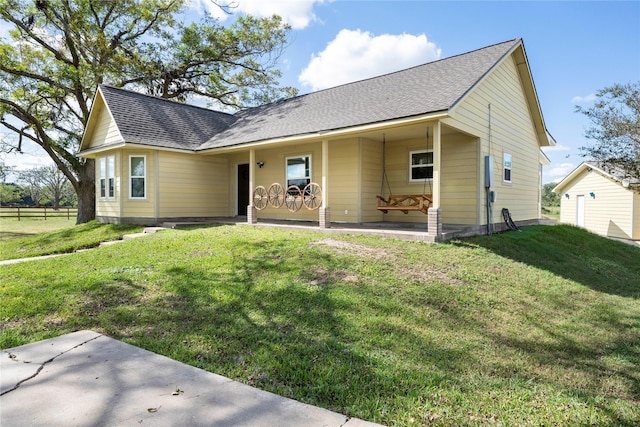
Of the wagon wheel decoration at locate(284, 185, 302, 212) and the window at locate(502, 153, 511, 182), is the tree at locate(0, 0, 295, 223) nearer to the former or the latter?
the wagon wheel decoration at locate(284, 185, 302, 212)

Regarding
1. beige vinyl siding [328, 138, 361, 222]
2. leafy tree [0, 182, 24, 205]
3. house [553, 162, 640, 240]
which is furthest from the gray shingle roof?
leafy tree [0, 182, 24, 205]

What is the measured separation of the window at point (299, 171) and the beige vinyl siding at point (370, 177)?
1931mm

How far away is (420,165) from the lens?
11.0 meters

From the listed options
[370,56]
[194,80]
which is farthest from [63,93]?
[370,56]

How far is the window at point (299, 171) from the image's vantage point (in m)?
12.1

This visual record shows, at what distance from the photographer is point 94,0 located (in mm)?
17578

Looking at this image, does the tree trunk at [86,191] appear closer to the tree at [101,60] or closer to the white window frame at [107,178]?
the tree at [101,60]

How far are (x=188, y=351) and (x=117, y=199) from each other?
11.3 m

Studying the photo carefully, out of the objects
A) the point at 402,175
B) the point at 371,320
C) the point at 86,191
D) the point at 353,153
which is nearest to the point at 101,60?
the point at 86,191

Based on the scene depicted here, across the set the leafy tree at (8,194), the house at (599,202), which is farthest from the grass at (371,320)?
the leafy tree at (8,194)

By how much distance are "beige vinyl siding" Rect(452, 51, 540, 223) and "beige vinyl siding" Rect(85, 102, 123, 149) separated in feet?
36.5

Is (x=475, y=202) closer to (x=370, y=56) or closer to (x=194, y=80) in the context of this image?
(x=370, y=56)

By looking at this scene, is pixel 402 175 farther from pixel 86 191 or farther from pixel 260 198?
pixel 86 191

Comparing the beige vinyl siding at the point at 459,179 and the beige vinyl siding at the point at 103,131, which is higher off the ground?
the beige vinyl siding at the point at 103,131
